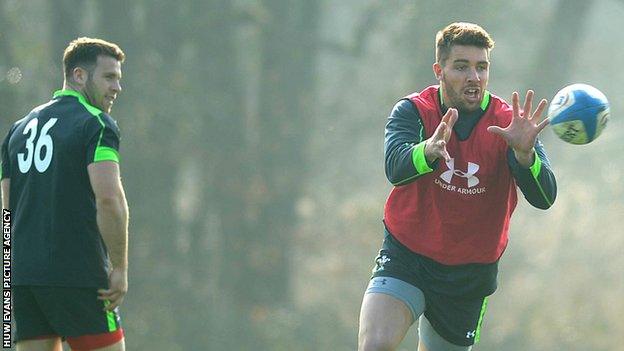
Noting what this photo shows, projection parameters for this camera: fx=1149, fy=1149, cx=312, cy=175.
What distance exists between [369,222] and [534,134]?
10603mm

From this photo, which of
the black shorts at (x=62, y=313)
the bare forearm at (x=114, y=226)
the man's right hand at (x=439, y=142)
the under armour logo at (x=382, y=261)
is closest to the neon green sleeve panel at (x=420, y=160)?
the man's right hand at (x=439, y=142)

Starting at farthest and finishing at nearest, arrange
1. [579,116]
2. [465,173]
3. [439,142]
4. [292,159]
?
[292,159], [465,173], [579,116], [439,142]

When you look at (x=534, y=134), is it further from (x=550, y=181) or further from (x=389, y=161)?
(x=389, y=161)

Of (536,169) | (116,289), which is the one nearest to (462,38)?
(536,169)

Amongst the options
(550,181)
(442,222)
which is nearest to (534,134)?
(550,181)

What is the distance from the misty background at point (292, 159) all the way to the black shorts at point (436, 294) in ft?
27.8

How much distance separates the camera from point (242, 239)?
1516 cm

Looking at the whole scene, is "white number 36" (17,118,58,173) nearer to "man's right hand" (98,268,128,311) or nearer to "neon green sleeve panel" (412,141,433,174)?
"man's right hand" (98,268,128,311)

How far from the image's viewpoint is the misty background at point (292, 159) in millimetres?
14719

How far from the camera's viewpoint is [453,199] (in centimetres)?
564

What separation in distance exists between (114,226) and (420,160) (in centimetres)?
147

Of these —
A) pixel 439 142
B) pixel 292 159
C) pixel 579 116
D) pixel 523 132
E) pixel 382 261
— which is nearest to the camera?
pixel 439 142

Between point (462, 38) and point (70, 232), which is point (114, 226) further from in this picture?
point (462, 38)

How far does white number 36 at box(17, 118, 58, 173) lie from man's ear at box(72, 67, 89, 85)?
286 millimetres
